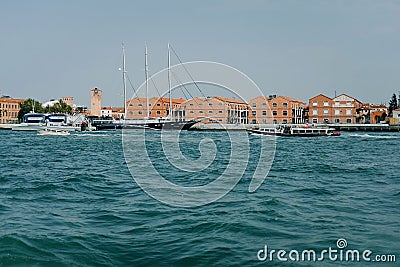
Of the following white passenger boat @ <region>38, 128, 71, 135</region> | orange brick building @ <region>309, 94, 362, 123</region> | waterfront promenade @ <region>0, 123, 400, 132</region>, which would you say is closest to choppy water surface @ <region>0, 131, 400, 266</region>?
→ white passenger boat @ <region>38, 128, 71, 135</region>

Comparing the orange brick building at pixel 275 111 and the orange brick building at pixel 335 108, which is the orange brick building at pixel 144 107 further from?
the orange brick building at pixel 335 108

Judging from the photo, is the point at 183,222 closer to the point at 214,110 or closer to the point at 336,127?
the point at 336,127

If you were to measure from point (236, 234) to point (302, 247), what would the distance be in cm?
127

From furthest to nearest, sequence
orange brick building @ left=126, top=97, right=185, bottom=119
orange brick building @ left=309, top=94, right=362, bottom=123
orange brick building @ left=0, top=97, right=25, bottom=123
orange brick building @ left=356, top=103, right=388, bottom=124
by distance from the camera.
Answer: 1. orange brick building @ left=0, top=97, right=25, bottom=123
2. orange brick building @ left=126, top=97, right=185, bottom=119
3. orange brick building @ left=356, top=103, right=388, bottom=124
4. orange brick building @ left=309, top=94, right=362, bottom=123

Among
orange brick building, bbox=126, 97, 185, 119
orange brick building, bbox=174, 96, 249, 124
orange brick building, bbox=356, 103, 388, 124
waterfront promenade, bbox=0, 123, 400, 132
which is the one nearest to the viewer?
waterfront promenade, bbox=0, 123, 400, 132

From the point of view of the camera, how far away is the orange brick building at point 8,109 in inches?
4218

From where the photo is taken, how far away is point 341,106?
87500mm

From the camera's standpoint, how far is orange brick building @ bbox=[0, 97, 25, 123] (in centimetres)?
10712

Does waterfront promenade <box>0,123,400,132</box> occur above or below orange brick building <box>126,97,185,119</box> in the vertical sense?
below

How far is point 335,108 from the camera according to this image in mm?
87812

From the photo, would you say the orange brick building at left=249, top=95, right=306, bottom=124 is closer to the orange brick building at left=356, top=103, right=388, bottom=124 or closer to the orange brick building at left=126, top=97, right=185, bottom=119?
the orange brick building at left=356, top=103, right=388, bottom=124

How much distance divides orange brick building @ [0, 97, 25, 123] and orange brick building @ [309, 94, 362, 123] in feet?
219

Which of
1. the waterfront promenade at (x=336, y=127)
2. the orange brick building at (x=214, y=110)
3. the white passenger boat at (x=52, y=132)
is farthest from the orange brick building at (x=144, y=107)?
the white passenger boat at (x=52, y=132)

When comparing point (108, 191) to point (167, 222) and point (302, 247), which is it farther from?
point (302, 247)
